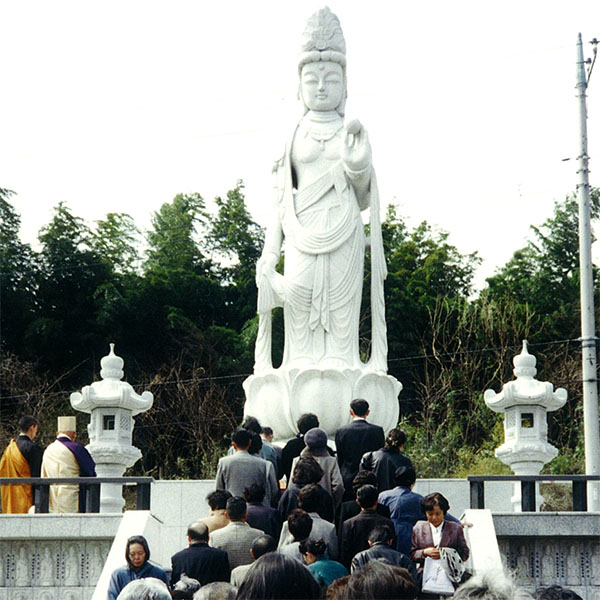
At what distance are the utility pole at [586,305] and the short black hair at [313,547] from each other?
9.64 meters

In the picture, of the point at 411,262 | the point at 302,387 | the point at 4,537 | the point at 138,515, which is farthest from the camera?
the point at 411,262

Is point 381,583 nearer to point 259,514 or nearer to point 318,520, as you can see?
point 318,520

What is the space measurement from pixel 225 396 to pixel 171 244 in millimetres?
4234

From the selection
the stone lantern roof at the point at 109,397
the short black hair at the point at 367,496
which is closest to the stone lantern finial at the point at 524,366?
the stone lantern roof at the point at 109,397

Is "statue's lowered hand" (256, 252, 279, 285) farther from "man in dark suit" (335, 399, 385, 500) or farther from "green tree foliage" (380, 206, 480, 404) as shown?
"green tree foliage" (380, 206, 480, 404)

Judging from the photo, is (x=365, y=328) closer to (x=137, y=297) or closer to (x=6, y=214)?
(x=137, y=297)

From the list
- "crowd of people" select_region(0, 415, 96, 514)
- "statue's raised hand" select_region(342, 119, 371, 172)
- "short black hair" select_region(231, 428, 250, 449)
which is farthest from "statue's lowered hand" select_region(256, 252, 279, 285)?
"short black hair" select_region(231, 428, 250, 449)

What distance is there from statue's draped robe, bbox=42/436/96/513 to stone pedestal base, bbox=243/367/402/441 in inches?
106

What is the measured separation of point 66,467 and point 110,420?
187 centimetres

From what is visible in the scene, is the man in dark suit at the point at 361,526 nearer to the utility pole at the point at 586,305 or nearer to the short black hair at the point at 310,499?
the short black hair at the point at 310,499

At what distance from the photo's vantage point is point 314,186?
565 inches

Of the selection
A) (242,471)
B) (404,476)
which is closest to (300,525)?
(404,476)

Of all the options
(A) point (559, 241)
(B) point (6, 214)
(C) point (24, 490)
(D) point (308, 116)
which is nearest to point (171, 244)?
(B) point (6, 214)

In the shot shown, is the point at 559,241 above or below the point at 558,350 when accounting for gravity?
above
